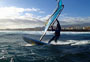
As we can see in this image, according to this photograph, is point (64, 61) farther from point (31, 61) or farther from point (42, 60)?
point (31, 61)

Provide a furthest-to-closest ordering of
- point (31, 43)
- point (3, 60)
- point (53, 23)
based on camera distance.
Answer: point (31, 43)
point (53, 23)
point (3, 60)

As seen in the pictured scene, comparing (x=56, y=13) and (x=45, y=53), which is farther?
(x=56, y=13)

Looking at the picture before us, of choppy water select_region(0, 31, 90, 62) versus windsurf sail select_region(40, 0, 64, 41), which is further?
windsurf sail select_region(40, 0, 64, 41)

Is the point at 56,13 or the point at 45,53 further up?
the point at 56,13

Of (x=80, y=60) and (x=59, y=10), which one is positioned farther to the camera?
(x=59, y=10)

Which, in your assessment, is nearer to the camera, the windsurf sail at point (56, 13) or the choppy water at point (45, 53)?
the choppy water at point (45, 53)

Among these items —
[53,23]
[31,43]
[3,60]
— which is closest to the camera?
[3,60]

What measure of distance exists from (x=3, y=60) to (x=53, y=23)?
7.28 meters

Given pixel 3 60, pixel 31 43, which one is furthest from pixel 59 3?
pixel 3 60

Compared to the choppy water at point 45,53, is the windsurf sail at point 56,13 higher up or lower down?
higher up

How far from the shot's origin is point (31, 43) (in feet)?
47.5

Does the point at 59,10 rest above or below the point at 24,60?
above

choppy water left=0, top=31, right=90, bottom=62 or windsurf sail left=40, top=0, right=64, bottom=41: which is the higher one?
windsurf sail left=40, top=0, right=64, bottom=41

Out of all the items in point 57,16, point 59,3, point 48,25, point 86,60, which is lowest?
point 86,60
